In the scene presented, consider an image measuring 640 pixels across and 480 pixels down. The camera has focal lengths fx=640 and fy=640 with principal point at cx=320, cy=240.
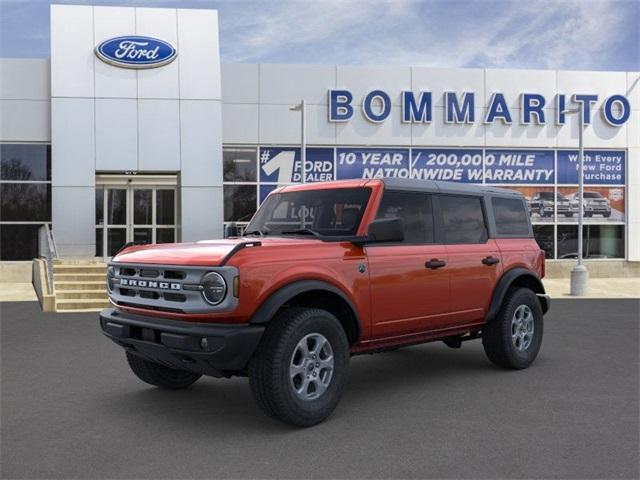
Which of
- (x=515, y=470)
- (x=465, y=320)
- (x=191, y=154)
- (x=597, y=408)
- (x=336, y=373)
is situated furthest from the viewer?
(x=191, y=154)

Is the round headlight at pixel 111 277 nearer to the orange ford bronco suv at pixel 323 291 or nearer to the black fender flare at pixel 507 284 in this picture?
the orange ford bronco suv at pixel 323 291

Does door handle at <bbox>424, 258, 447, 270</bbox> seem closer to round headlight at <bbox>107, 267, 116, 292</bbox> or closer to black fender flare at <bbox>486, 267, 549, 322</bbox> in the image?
black fender flare at <bbox>486, 267, 549, 322</bbox>

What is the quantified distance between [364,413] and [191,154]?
577 inches

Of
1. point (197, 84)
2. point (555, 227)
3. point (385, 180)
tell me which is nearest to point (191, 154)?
point (197, 84)

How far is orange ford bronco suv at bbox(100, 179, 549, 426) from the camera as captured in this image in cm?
477

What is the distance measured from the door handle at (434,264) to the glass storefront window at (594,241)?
16426 mm

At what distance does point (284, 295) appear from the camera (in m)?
4.88

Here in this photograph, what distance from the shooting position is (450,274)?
630 centimetres

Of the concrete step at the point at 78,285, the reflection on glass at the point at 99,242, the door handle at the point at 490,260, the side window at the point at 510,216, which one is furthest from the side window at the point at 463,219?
the reflection on glass at the point at 99,242

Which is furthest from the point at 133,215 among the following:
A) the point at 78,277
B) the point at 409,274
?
the point at 409,274

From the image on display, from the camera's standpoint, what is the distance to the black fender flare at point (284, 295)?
4762mm

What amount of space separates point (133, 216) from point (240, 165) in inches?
147

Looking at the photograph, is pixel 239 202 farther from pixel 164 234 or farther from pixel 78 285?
pixel 78 285

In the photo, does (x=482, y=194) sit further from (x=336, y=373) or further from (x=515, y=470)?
(x=515, y=470)
